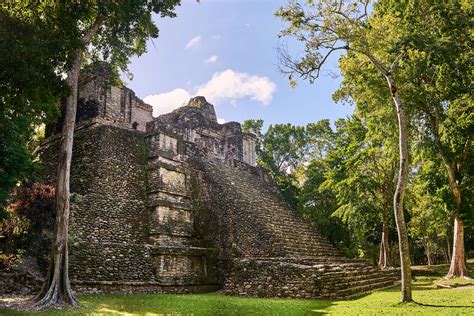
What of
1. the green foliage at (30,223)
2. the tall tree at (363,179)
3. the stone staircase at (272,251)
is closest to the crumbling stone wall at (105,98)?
the stone staircase at (272,251)

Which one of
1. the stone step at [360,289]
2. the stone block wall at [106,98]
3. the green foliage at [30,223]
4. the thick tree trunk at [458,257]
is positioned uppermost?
the stone block wall at [106,98]

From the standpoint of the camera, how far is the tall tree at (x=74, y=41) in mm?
7988

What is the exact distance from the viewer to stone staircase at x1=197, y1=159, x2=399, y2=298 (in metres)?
10.1

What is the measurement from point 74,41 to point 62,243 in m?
4.25

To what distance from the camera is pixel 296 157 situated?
Answer: 31.8 metres

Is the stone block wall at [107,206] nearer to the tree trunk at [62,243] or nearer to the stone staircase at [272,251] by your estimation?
the tree trunk at [62,243]

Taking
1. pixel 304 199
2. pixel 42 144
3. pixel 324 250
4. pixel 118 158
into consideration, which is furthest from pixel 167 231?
pixel 304 199

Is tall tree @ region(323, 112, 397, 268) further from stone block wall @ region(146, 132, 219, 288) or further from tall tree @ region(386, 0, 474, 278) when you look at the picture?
stone block wall @ region(146, 132, 219, 288)

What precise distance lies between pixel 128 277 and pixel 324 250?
755cm

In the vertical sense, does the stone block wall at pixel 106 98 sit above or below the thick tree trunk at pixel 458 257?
above

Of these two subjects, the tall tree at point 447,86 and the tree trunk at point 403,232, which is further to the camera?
the tall tree at point 447,86

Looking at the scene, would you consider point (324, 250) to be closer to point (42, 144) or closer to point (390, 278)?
point (390, 278)

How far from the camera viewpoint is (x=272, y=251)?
12.8m

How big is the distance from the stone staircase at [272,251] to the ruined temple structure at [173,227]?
0.03m
